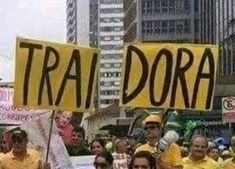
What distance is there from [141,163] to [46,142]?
10.0ft

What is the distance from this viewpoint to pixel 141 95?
885cm

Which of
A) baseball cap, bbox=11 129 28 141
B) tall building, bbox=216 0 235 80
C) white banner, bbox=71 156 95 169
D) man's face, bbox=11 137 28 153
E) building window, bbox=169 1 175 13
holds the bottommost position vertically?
white banner, bbox=71 156 95 169

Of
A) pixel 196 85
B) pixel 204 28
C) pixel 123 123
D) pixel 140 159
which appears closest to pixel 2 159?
pixel 196 85

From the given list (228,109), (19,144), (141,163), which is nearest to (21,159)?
(19,144)

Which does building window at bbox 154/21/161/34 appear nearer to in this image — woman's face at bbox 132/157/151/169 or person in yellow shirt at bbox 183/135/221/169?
person in yellow shirt at bbox 183/135/221/169

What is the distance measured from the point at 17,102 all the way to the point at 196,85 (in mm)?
1807

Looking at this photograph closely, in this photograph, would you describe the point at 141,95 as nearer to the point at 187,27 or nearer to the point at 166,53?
the point at 166,53

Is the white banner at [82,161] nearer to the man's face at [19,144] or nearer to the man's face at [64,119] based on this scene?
the man's face at [19,144]

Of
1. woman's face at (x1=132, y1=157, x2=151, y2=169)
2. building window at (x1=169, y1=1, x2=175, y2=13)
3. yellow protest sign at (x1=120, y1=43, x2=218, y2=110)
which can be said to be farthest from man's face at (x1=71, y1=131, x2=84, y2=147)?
building window at (x1=169, y1=1, x2=175, y2=13)

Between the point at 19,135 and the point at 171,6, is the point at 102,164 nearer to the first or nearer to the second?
the point at 19,135

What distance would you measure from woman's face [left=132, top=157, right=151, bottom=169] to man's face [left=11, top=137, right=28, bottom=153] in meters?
2.39

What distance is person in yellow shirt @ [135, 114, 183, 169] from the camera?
8.06m

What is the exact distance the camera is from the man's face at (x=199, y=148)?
8.62 meters

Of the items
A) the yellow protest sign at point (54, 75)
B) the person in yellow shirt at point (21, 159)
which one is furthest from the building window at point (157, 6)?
the person in yellow shirt at point (21, 159)
